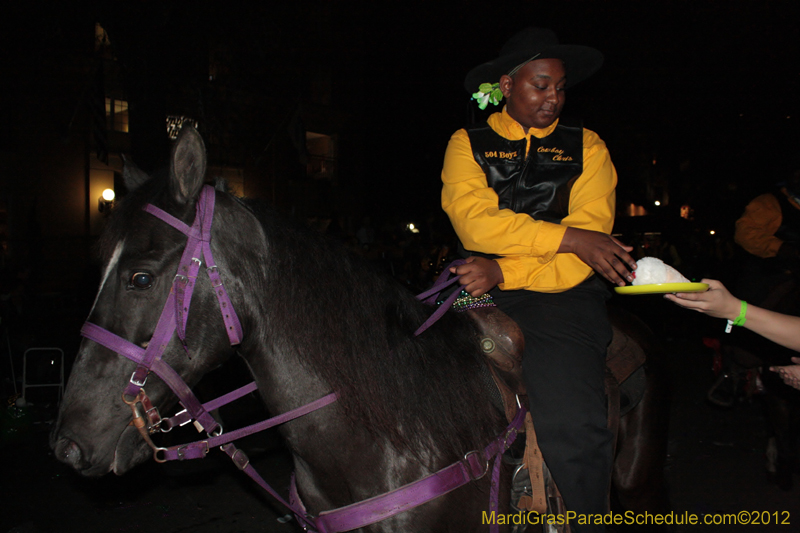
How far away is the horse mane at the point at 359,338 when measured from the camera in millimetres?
2000

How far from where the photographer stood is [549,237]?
2.28 metres

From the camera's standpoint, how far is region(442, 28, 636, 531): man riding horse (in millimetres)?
2248

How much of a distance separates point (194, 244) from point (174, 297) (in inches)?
7.9

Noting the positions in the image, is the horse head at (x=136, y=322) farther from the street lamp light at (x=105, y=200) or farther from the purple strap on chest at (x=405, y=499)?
the street lamp light at (x=105, y=200)

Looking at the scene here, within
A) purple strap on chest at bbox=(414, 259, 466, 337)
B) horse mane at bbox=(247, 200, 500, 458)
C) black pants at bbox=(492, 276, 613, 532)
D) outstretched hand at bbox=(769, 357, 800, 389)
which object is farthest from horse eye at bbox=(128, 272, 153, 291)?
outstretched hand at bbox=(769, 357, 800, 389)

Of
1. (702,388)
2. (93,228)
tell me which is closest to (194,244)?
(702,388)

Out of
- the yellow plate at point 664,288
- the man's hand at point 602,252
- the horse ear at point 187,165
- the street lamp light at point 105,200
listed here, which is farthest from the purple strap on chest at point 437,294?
the street lamp light at point 105,200

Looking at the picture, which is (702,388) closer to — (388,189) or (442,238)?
(442,238)

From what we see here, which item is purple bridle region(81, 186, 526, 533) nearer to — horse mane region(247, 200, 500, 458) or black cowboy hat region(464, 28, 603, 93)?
horse mane region(247, 200, 500, 458)

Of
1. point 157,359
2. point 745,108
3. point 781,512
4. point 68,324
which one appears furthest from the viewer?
point 745,108

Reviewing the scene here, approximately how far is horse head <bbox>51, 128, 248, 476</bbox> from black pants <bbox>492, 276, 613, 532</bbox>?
140 centimetres

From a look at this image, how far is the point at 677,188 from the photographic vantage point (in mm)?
31203

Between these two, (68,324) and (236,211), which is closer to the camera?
Answer: (236,211)

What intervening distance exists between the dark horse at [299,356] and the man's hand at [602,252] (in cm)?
68
